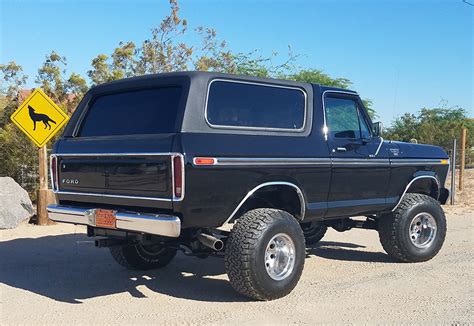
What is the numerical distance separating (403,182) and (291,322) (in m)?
3.09

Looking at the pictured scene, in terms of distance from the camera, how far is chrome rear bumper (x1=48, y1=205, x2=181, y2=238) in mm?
4664

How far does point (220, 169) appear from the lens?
4930 millimetres

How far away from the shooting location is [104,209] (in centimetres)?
528

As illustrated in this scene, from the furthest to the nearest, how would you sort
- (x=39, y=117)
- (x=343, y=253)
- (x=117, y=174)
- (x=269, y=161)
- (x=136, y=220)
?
1. (x=39, y=117)
2. (x=343, y=253)
3. (x=269, y=161)
4. (x=117, y=174)
5. (x=136, y=220)

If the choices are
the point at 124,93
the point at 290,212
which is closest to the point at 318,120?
the point at 290,212

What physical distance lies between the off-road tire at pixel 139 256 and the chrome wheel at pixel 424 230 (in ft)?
10.7

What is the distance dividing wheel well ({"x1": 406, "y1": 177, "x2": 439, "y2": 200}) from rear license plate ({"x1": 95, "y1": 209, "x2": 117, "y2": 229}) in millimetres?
4124

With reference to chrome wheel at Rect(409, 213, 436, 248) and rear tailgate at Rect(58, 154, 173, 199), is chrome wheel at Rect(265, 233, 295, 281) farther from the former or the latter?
chrome wheel at Rect(409, 213, 436, 248)

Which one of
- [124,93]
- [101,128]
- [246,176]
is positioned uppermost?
[124,93]

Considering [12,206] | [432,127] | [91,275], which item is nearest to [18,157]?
[12,206]

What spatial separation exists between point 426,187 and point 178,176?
4292 mm

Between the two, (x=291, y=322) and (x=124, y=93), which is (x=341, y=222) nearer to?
(x=291, y=322)

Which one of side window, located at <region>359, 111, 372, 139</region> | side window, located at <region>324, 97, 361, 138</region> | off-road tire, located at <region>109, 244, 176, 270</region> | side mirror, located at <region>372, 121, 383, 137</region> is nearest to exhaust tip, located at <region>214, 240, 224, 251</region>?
off-road tire, located at <region>109, 244, 176, 270</region>

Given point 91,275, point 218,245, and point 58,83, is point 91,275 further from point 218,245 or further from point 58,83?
point 58,83
